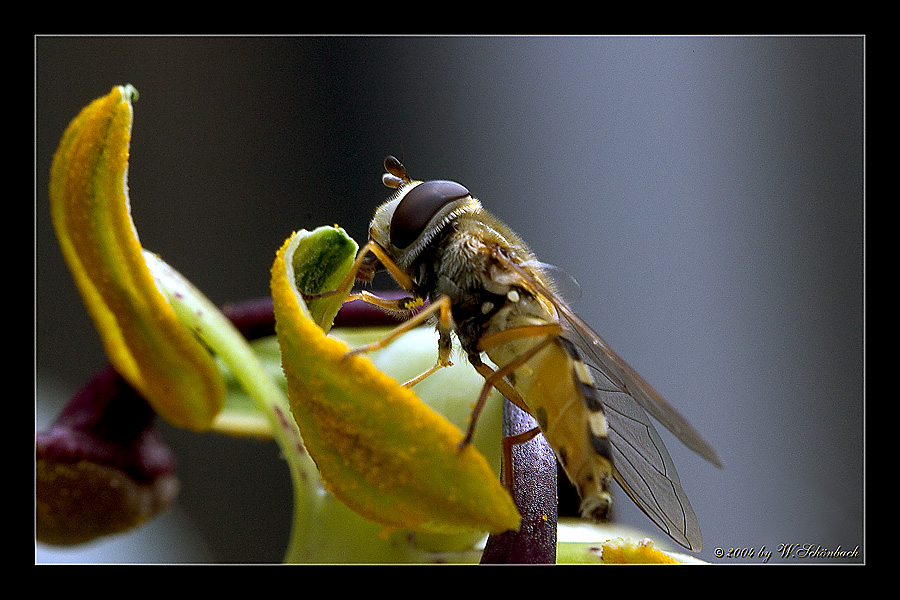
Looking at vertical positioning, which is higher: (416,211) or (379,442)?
(416,211)

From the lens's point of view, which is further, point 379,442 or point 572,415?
point 572,415

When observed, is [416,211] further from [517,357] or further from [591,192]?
[591,192]

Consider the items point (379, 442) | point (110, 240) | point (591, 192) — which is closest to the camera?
point (379, 442)

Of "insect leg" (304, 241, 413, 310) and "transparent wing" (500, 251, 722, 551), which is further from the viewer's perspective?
"transparent wing" (500, 251, 722, 551)

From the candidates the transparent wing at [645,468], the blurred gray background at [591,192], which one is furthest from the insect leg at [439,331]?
the blurred gray background at [591,192]

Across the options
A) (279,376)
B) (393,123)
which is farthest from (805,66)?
(279,376)

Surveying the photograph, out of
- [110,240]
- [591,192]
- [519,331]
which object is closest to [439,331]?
[519,331]

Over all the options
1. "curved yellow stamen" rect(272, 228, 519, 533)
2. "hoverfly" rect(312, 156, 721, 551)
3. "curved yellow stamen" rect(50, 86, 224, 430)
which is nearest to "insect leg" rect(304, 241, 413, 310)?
"hoverfly" rect(312, 156, 721, 551)

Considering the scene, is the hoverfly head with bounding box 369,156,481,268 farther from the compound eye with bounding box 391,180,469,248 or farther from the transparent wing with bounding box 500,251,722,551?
the transparent wing with bounding box 500,251,722,551
